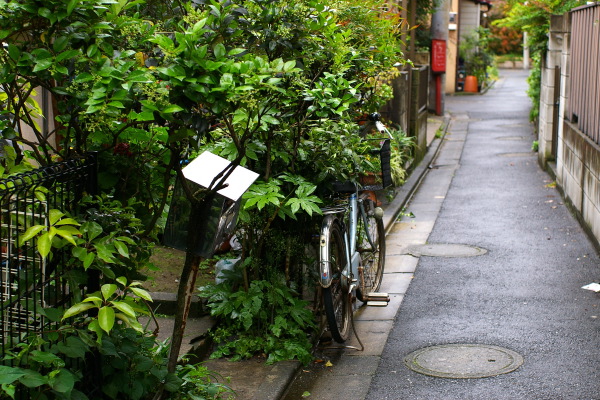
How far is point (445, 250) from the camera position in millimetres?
10039

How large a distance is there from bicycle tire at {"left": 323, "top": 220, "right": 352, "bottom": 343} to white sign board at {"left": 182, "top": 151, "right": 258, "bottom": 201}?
6.08ft

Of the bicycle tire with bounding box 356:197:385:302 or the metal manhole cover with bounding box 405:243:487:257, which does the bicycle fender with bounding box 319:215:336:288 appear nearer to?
the bicycle tire with bounding box 356:197:385:302

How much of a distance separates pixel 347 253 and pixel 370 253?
125 centimetres

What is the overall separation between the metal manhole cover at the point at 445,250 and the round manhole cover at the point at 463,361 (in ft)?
10.6

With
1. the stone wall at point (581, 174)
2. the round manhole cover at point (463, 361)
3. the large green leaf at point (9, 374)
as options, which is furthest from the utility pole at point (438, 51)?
the large green leaf at point (9, 374)

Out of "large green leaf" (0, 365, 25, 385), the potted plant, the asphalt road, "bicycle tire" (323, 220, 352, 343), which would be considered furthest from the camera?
the potted plant

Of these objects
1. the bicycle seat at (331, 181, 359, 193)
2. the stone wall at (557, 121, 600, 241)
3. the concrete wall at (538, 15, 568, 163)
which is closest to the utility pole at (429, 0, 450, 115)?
the concrete wall at (538, 15, 568, 163)

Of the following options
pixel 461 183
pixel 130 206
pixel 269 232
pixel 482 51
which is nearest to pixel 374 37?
pixel 269 232

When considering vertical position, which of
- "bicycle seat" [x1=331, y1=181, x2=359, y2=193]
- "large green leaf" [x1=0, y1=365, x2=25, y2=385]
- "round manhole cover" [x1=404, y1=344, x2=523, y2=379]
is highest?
"bicycle seat" [x1=331, y1=181, x2=359, y2=193]

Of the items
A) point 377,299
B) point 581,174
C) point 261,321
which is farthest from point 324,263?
point 581,174

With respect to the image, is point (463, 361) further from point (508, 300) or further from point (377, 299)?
point (508, 300)

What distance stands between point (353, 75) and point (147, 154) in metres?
2.74

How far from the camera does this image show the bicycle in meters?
6.26

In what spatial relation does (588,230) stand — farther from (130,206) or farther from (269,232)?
(130,206)
